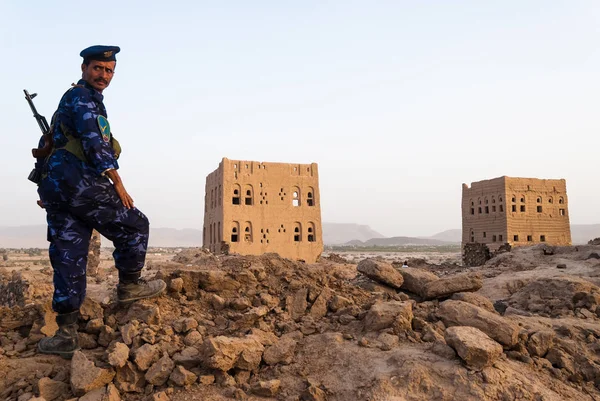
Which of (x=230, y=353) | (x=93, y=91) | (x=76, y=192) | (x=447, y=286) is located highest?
(x=93, y=91)

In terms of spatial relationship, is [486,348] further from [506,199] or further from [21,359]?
[506,199]

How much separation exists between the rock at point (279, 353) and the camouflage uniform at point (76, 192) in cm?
152

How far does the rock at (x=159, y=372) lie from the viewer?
9.80 feet

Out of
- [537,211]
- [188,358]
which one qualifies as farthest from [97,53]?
[537,211]

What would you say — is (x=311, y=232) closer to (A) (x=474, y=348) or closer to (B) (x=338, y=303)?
(B) (x=338, y=303)

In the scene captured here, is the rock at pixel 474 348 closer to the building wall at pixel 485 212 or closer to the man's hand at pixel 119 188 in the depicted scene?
the man's hand at pixel 119 188

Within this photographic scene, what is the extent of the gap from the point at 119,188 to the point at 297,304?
6.15 ft

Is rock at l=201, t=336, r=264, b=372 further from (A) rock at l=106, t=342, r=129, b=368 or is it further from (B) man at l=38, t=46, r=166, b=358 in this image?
(B) man at l=38, t=46, r=166, b=358

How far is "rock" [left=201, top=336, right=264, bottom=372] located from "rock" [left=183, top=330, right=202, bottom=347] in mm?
238

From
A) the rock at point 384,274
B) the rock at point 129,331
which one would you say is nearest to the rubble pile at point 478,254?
the rock at point 384,274

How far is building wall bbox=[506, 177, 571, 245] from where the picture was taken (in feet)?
101

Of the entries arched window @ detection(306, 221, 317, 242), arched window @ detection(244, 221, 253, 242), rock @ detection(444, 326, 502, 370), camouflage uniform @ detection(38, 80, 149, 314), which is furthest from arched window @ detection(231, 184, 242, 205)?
rock @ detection(444, 326, 502, 370)

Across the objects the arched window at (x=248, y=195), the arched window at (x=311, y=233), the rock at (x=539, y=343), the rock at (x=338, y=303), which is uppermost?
the arched window at (x=248, y=195)

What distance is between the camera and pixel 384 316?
3723mm
